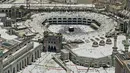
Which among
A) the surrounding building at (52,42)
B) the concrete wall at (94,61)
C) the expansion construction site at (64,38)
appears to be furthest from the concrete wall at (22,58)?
the concrete wall at (94,61)

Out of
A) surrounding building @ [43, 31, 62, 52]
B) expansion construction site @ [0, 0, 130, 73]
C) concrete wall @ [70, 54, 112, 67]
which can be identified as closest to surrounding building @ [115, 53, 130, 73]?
expansion construction site @ [0, 0, 130, 73]

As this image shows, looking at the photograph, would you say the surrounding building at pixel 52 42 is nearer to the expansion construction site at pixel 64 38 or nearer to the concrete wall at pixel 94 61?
the expansion construction site at pixel 64 38

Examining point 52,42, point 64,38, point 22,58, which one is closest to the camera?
point 22,58

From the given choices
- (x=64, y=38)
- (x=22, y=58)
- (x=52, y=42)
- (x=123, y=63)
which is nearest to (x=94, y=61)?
(x=52, y=42)

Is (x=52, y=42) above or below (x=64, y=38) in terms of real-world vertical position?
below

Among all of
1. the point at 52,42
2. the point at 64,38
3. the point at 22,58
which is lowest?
the point at 22,58

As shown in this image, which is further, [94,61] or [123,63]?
[94,61]

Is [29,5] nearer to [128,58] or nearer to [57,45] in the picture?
[57,45]

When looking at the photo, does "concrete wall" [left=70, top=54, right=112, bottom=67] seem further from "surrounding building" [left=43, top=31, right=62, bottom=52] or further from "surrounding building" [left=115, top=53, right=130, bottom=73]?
"surrounding building" [left=115, top=53, right=130, bottom=73]

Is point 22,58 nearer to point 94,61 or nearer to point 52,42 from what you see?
point 52,42
